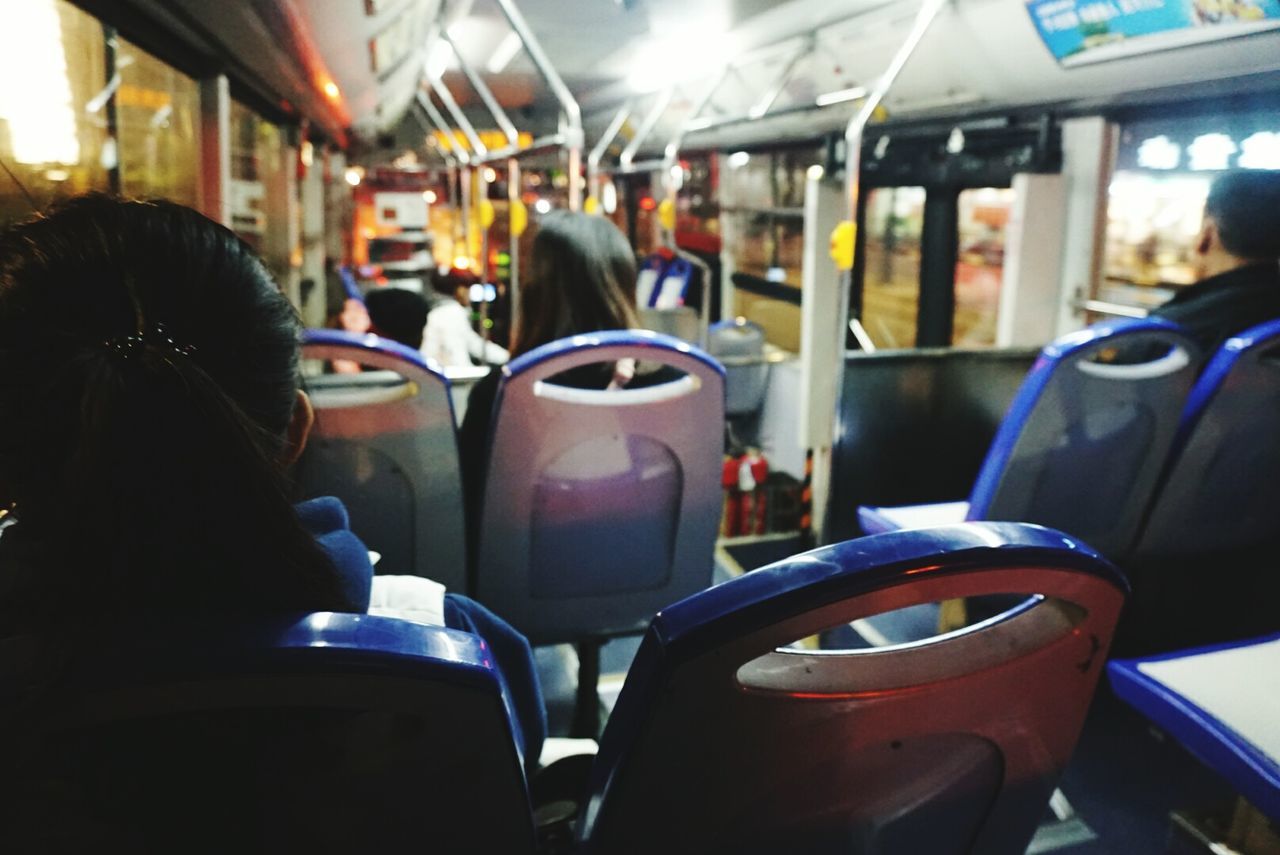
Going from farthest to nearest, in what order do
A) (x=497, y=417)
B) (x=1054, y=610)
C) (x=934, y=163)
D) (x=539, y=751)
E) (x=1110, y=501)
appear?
1. (x=934, y=163)
2. (x=1110, y=501)
3. (x=497, y=417)
4. (x=539, y=751)
5. (x=1054, y=610)

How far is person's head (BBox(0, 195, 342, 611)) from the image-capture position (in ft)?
2.26

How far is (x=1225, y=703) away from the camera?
→ 1.13m

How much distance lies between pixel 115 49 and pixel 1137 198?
368 centimetres

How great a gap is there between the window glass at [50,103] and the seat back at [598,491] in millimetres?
895

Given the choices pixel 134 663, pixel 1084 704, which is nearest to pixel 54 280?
pixel 134 663

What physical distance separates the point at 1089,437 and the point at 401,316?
342cm

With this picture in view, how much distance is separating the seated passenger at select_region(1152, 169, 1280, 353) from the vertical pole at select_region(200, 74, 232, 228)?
2.95m

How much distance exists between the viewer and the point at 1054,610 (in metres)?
0.85

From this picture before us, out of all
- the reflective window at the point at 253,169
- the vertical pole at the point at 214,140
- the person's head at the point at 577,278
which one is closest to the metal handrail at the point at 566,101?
the person's head at the point at 577,278

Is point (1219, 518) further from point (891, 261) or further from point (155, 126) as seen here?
point (891, 261)

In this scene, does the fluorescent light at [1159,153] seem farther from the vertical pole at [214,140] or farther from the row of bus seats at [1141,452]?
the vertical pole at [214,140]

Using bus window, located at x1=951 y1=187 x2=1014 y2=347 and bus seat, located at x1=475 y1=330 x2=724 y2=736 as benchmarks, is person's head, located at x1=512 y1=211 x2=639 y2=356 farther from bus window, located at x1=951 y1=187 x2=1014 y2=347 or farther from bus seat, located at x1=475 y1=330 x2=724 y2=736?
bus window, located at x1=951 y1=187 x2=1014 y2=347

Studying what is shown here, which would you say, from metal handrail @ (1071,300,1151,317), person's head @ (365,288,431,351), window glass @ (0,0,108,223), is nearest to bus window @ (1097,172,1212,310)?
metal handrail @ (1071,300,1151,317)

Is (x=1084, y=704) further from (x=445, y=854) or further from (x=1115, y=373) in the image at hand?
(x=1115, y=373)
